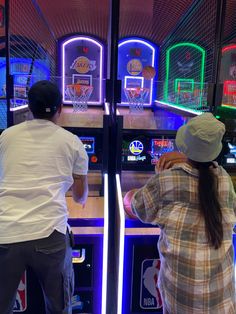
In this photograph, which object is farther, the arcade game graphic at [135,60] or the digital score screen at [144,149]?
the arcade game graphic at [135,60]

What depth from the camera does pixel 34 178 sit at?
1.45 meters

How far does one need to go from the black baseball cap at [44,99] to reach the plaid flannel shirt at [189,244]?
56 cm

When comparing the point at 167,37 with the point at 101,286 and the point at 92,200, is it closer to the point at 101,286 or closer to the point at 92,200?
the point at 92,200

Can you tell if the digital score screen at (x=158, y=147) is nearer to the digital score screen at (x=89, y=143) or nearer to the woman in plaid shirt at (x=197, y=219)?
the digital score screen at (x=89, y=143)

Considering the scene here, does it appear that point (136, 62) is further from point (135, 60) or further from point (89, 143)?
point (89, 143)

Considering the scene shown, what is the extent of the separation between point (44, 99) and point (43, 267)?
0.73 metres

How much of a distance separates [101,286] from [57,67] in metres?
2.66

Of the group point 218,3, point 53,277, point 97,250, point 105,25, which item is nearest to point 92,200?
point 97,250

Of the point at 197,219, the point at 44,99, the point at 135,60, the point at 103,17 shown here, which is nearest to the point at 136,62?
the point at 135,60

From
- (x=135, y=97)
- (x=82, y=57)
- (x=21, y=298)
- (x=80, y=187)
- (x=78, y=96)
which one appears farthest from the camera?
(x=82, y=57)

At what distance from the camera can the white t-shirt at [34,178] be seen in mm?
1423

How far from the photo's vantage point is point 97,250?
2045mm

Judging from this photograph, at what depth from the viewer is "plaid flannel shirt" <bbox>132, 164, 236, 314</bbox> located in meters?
1.32

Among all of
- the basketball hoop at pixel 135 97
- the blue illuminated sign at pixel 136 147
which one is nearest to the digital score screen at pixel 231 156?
the blue illuminated sign at pixel 136 147
